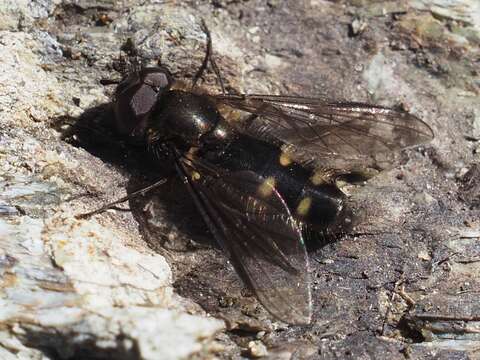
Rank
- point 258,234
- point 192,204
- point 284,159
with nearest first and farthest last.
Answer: point 258,234 < point 284,159 < point 192,204

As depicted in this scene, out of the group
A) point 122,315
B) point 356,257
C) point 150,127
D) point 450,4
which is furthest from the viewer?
point 450,4

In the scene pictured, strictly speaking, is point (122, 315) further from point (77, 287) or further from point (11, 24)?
point (11, 24)

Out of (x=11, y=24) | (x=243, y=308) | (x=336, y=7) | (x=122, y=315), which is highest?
(x=336, y=7)

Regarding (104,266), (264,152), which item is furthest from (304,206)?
(104,266)

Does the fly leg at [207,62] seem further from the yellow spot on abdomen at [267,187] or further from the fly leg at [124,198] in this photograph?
the yellow spot on abdomen at [267,187]

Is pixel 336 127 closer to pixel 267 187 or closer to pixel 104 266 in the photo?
pixel 267 187

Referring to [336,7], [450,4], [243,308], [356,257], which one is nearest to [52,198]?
[243,308]
